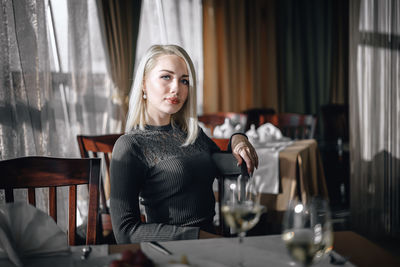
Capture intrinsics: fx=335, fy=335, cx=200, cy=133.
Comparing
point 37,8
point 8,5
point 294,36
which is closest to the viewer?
point 8,5

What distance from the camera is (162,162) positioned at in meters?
1.21

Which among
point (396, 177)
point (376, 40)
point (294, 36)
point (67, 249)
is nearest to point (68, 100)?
point (67, 249)

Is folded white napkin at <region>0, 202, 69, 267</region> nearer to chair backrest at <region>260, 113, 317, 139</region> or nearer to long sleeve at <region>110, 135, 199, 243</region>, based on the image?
long sleeve at <region>110, 135, 199, 243</region>

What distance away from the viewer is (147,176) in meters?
1.21

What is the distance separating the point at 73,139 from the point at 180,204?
178cm

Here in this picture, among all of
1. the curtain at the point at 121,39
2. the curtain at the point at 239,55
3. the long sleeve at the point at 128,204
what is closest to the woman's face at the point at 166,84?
the long sleeve at the point at 128,204

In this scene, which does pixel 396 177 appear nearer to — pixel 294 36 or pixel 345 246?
pixel 345 246

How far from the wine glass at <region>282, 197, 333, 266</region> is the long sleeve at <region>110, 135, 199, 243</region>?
18.0 inches

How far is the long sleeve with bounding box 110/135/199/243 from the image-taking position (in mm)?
1074

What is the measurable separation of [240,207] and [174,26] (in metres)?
4.30

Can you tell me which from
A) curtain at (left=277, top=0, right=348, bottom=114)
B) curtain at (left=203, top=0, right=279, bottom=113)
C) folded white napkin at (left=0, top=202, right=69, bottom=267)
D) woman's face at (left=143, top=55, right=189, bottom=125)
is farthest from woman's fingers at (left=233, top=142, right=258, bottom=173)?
curtain at (left=277, top=0, right=348, bottom=114)

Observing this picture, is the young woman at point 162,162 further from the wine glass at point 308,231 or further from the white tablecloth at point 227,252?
the wine glass at point 308,231

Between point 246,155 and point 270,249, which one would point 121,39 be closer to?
point 246,155

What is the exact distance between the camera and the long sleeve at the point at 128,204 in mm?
1074
